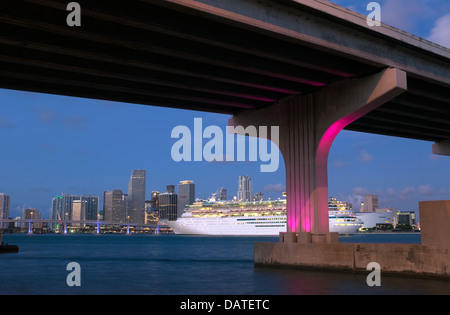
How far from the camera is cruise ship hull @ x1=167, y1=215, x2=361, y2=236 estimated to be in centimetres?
12638

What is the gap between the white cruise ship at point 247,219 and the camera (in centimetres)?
12706

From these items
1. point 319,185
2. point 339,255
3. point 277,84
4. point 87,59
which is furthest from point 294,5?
point 339,255

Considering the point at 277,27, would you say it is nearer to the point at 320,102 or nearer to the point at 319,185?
the point at 320,102

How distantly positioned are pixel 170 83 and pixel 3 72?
800 centimetres

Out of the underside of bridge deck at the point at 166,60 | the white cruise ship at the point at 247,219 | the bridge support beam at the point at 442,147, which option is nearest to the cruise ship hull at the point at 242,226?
the white cruise ship at the point at 247,219

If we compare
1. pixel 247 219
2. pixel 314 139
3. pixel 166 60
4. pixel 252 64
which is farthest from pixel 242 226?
pixel 166 60

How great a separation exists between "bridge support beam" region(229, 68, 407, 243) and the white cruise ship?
96391 mm

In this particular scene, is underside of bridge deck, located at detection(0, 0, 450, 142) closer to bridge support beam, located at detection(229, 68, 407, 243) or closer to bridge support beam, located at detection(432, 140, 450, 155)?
bridge support beam, located at detection(229, 68, 407, 243)

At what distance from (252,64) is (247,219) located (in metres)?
109

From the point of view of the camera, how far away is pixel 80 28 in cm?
1838

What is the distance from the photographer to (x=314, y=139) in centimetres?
2800

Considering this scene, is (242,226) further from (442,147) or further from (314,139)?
(314,139)

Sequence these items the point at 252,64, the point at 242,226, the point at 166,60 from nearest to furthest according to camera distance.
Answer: the point at 166,60
the point at 252,64
the point at 242,226

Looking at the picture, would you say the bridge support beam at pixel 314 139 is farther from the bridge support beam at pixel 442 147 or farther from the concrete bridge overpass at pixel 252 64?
the bridge support beam at pixel 442 147
